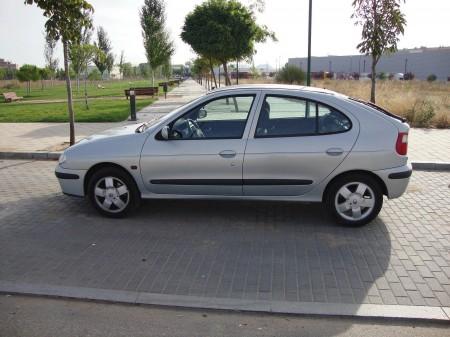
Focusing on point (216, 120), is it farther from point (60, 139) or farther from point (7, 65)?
point (7, 65)

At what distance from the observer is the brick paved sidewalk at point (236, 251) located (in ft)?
12.5

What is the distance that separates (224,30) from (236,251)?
1668 centimetres

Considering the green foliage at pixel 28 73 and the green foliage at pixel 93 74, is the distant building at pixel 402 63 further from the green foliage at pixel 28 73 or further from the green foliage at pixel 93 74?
the green foliage at pixel 28 73

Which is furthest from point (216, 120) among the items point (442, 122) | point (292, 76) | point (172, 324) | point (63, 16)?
point (292, 76)

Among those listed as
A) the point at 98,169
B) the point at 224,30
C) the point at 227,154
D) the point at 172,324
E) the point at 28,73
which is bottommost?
the point at 172,324

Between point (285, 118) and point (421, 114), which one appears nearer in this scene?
point (285, 118)

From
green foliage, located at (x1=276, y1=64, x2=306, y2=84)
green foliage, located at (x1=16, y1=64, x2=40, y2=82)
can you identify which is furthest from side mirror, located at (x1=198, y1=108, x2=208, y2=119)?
green foliage, located at (x1=16, y1=64, x2=40, y2=82)

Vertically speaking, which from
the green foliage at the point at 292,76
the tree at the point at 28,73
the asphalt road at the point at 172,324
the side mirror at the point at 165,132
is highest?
the tree at the point at 28,73

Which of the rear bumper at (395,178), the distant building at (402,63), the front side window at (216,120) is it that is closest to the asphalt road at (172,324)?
the rear bumper at (395,178)

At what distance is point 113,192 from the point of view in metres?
5.51

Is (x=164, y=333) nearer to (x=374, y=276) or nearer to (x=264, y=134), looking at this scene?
(x=374, y=276)

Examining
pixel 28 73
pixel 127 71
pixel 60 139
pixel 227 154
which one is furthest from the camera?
pixel 127 71

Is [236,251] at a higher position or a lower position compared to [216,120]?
lower

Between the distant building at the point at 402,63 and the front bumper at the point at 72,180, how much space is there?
68654mm
